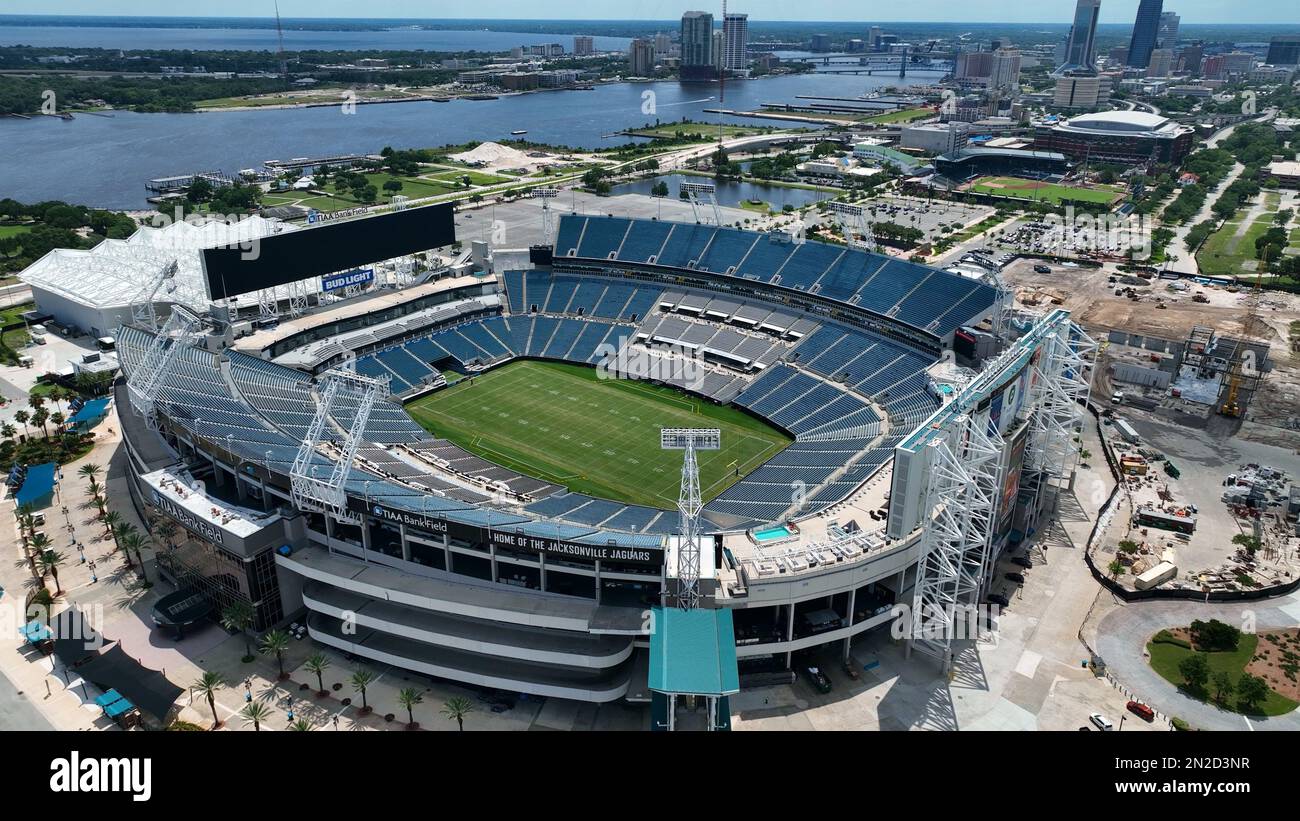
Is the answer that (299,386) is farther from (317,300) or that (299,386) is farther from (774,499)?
(774,499)

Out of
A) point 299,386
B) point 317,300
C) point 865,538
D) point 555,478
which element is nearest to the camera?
point 865,538

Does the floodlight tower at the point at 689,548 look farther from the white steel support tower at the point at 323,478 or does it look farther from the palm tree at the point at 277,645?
the palm tree at the point at 277,645

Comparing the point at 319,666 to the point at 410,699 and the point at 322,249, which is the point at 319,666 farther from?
the point at 322,249

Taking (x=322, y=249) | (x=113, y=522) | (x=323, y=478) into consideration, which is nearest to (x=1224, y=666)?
(x=323, y=478)

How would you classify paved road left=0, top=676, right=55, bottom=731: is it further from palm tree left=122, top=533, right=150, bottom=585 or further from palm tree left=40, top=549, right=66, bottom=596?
palm tree left=122, top=533, right=150, bottom=585

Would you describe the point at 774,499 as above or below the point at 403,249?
below
